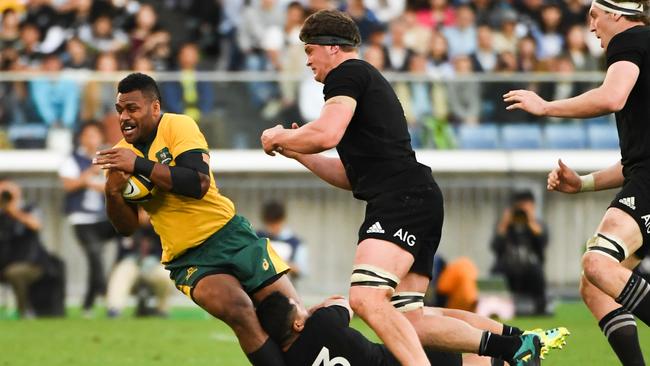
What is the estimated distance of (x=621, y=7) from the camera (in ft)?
29.2

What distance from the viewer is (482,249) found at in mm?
18578

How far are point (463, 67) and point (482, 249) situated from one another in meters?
2.65

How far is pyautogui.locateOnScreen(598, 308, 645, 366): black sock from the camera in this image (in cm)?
912

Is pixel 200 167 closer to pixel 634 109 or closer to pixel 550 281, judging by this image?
pixel 634 109

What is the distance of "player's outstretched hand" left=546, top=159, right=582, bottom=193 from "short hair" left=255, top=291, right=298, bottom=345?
74.1 inches

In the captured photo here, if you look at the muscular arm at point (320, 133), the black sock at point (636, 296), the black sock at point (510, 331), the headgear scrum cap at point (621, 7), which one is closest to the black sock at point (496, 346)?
the black sock at point (510, 331)

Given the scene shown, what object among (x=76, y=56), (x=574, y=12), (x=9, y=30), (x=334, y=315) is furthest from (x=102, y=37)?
(x=334, y=315)

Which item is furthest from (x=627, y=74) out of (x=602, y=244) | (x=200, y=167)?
(x=200, y=167)

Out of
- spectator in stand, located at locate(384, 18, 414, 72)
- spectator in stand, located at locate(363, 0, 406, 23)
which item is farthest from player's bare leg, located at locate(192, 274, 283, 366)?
spectator in stand, located at locate(363, 0, 406, 23)

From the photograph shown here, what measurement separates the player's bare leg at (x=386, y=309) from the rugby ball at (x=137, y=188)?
56.8 inches

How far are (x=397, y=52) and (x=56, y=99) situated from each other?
467 centimetres

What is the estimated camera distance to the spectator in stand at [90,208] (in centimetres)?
1728

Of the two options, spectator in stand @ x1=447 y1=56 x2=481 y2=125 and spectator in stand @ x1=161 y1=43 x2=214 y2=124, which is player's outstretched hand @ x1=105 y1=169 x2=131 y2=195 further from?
spectator in stand @ x1=447 y1=56 x2=481 y2=125

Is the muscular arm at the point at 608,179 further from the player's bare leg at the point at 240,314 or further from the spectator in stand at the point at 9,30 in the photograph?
the spectator in stand at the point at 9,30
